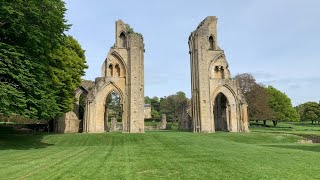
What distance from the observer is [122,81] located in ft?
129

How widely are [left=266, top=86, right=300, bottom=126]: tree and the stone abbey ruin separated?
33.7 m

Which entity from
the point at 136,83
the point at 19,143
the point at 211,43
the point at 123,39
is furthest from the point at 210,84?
the point at 19,143

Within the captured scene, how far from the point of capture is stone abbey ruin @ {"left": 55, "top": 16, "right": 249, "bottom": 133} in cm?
3809

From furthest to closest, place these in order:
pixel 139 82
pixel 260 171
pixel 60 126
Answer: pixel 60 126
pixel 139 82
pixel 260 171

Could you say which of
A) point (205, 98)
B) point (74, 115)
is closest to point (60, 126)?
point (74, 115)

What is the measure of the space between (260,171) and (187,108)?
148 ft

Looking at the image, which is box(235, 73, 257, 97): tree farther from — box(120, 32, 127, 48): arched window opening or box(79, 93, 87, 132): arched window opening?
box(79, 93, 87, 132): arched window opening

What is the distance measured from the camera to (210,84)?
40.4 metres

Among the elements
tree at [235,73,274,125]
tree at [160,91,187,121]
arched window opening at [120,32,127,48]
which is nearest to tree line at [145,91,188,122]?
tree at [160,91,187,121]

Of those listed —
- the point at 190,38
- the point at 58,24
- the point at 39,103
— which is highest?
the point at 190,38

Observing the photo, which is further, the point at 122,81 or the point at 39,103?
the point at 122,81

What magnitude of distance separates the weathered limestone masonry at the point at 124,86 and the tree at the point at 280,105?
4265 centimetres

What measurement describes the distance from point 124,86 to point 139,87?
192 centimetres

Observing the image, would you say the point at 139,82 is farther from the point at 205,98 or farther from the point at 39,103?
the point at 39,103
